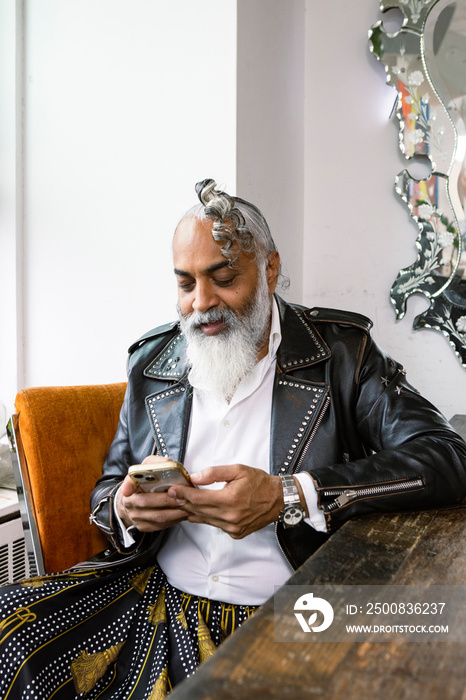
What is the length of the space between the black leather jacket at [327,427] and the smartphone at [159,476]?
29cm

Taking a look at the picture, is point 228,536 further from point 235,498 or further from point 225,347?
point 225,347

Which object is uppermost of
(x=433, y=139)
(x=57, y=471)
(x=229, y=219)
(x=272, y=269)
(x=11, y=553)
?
(x=433, y=139)

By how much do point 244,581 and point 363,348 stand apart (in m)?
0.69

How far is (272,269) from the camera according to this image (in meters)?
1.91

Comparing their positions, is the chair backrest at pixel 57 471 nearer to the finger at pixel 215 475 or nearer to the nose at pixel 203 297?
the nose at pixel 203 297

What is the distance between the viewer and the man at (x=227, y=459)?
4.28 ft

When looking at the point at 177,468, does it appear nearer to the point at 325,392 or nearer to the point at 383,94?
the point at 325,392

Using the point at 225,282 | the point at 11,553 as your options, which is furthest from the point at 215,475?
the point at 11,553

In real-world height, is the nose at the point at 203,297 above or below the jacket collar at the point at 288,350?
above

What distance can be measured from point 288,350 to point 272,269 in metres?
0.31

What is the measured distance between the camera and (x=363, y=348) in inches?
66.7

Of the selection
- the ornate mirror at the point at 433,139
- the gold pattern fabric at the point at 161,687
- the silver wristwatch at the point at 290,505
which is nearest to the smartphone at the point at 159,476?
the silver wristwatch at the point at 290,505

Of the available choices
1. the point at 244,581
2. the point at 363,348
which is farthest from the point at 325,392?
the point at 244,581

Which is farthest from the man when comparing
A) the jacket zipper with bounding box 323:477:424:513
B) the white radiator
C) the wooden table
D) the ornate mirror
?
the ornate mirror
